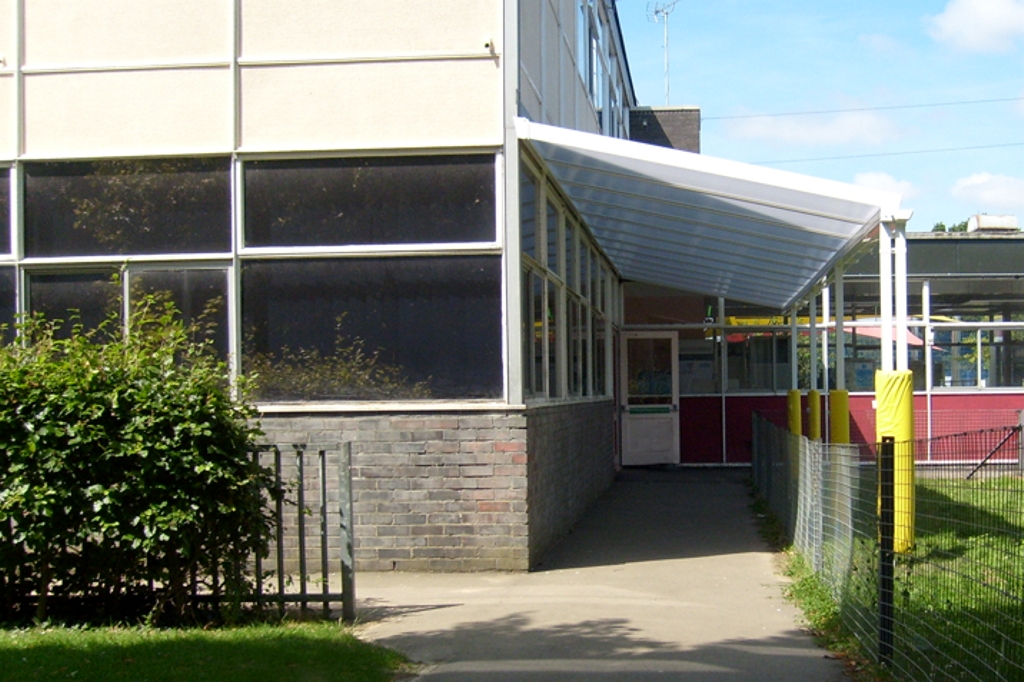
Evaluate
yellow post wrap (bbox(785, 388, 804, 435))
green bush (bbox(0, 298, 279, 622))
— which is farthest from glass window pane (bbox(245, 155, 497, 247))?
yellow post wrap (bbox(785, 388, 804, 435))

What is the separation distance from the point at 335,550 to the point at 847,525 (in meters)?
4.65

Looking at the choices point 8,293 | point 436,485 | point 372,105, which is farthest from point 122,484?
point 372,105

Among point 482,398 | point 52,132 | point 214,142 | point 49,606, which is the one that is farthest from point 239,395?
point 52,132

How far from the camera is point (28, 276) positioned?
36.1 feet

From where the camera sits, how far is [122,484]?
25.5 ft

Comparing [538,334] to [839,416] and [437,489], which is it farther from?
[839,416]

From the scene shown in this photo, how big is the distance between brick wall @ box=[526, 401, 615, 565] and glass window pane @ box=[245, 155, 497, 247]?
1835 millimetres

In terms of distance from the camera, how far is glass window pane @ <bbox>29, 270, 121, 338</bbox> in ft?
35.8

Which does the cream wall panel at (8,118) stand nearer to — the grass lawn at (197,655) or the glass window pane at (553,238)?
the grass lawn at (197,655)

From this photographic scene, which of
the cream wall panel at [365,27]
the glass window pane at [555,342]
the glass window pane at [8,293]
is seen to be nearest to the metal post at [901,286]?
the cream wall panel at [365,27]

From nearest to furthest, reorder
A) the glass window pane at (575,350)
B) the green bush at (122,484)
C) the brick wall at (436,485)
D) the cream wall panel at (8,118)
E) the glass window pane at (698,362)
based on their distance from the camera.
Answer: the green bush at (122,484), the brick wall at (436,485), the cream wall panel at (8,118), the glass window pane at (575,350), the glass window pane at (698,362)

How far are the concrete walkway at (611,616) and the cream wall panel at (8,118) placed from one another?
4.97m

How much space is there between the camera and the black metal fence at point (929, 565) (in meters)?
5.14

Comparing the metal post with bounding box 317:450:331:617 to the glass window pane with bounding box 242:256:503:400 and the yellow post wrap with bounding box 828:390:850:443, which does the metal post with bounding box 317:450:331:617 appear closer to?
the glass window pane with bounding box 242:256:503:400
